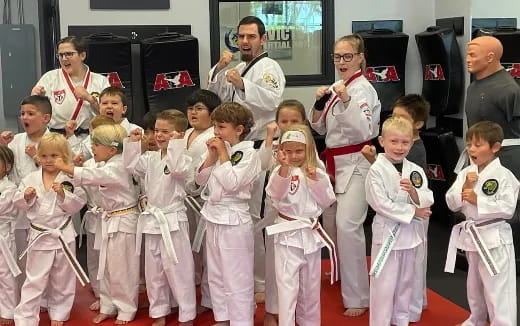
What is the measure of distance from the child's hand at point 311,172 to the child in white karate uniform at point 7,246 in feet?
5.61

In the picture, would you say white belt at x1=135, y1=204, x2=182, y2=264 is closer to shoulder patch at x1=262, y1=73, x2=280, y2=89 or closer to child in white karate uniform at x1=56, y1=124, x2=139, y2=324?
child in white karate uniform at x1=56, y1=124, x2=139, y2=324

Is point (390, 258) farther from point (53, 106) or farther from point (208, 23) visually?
point (208, 23)

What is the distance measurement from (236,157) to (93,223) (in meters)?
1.18

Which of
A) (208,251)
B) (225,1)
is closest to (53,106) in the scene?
(208,251)

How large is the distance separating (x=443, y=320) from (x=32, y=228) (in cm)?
248

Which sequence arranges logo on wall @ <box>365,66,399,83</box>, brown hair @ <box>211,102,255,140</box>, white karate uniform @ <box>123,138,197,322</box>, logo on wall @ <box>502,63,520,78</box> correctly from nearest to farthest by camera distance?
brown hair @ <box>211,102,255,140</box> → white karate uniform @ <box>123,138,197,322</box> → logo on wall @ <box>502,63,520,78</box> → logo on wall @ <box>365,66,399,83</box>

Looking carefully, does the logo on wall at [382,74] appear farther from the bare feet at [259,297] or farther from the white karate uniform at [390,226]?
the white karate uniform at [390,226]

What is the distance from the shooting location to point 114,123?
13.6 ft

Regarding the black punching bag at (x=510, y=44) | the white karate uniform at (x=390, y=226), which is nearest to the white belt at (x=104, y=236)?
the white karate uniform at (x=390, y=226)

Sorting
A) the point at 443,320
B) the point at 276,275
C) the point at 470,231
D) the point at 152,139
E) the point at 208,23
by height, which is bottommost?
the point at 443,320

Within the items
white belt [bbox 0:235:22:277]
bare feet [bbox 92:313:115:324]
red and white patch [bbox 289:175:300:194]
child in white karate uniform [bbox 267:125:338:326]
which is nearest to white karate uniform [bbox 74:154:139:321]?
bare feet [bbox 92:313:115:324]

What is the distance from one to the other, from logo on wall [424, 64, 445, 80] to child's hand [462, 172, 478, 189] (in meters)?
3.12

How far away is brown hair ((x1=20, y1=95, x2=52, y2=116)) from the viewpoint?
4.25m

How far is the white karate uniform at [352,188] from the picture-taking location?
13.5 feet
